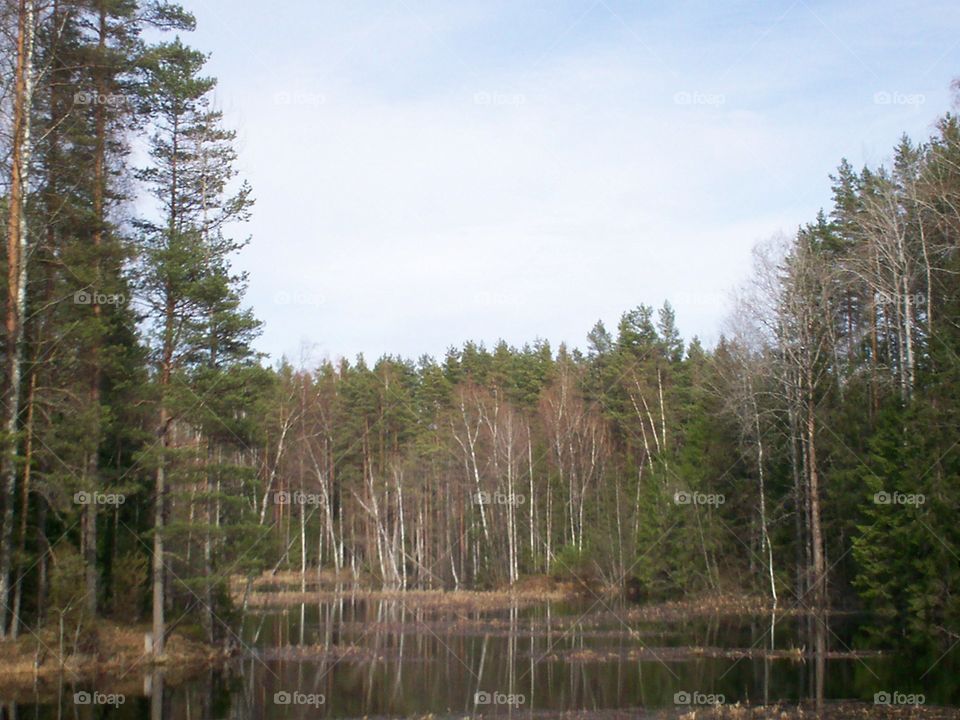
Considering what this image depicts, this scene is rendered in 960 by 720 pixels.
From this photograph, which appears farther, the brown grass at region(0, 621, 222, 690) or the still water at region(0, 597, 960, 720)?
the brown grass at region(0, 621, 222, 690)

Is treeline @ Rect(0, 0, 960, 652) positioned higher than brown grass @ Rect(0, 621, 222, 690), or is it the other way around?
treeline @ Rect(0, 0, 960, 652)

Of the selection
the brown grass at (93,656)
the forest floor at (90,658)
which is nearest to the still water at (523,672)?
the forest floor at (90,658)

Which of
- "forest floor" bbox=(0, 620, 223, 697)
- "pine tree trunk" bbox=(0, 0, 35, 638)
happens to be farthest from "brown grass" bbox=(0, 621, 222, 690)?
"pine tree trunk" bbox=(0, 0, 35, 638)

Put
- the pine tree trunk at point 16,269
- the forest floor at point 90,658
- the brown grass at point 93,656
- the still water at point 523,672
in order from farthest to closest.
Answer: the brown grass at point 93,656, the forest floor at point 90,658, the pine tree trunk at point 16,269, the still water at point 523,672

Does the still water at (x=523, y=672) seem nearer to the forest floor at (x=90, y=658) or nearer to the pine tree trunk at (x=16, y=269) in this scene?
the forest floor at (x=90, y=658)

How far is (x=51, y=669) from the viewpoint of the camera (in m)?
22.8

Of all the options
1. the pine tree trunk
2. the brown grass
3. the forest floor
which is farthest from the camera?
the brown grass

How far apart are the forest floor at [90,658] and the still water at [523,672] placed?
30.4 inches

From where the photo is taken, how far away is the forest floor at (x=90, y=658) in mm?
22109

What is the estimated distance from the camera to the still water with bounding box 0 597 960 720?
18531 millimetres

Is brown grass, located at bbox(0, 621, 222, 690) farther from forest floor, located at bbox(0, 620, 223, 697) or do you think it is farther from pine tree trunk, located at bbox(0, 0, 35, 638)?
pine tree trunk, located at bbox(0, 0, 35, 638)

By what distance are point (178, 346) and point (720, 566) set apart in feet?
88.0

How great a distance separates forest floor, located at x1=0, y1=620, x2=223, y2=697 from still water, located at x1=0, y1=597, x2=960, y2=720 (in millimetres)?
772

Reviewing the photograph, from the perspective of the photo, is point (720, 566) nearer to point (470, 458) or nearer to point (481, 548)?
point (470, 458)
